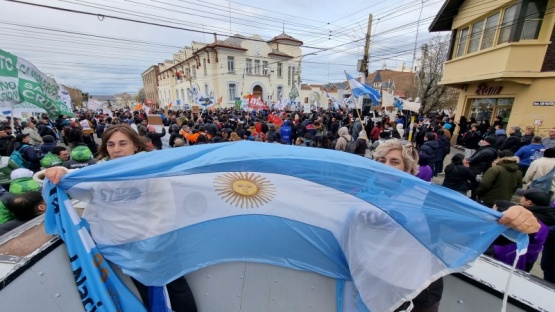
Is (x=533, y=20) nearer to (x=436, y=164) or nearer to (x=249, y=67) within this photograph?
(x=436, y=164)

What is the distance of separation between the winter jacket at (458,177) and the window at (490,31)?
10576mm

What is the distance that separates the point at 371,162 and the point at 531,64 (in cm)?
1319

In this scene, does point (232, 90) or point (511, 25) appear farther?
point (232, 90)

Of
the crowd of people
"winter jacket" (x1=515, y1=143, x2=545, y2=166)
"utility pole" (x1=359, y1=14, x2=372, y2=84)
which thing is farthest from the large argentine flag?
"utility pole" (x1=359, y1=14, x2=372, y2=84)

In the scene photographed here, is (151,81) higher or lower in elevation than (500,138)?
higher

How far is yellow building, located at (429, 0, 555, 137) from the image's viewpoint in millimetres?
9398

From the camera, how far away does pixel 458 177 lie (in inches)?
173

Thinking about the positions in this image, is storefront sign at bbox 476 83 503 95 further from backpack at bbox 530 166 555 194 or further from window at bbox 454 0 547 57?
backpack at bbox 530 166 555 194

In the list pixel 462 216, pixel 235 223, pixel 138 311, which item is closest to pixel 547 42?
pixel 462 216

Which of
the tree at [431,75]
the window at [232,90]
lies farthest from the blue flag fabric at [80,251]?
the window at [232,90]

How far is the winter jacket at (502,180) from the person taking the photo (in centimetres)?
400

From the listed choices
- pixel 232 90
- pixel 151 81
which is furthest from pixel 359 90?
pixel 151 81

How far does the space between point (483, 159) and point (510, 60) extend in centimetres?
795

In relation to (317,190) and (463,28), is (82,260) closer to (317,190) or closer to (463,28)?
(317,190)
